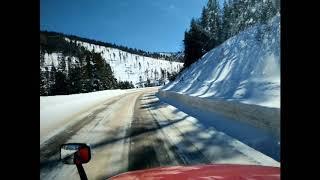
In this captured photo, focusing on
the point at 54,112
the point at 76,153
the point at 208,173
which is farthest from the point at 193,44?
the point at 76,153

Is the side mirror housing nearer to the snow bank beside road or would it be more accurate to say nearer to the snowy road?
the snowy road

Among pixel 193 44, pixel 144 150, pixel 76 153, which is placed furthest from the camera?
pixel 193 44

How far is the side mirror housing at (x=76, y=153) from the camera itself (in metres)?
2.91

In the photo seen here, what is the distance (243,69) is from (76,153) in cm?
4741

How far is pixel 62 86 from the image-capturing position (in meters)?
98.8

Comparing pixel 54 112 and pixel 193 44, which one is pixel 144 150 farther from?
pixel 193 44

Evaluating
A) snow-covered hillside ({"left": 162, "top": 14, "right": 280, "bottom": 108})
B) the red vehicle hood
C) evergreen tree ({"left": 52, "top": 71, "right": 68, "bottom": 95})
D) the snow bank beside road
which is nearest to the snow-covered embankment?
snow-covered hillside ({"left": 162, "top": 14, "right": 280, "bottom": 108})

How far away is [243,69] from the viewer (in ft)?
161

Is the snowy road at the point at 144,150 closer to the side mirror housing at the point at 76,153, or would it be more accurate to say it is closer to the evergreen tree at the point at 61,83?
the side mirror housing at the point at 76,153

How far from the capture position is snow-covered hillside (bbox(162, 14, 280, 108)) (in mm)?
33628

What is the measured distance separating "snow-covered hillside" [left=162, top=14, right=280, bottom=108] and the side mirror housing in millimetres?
23067
